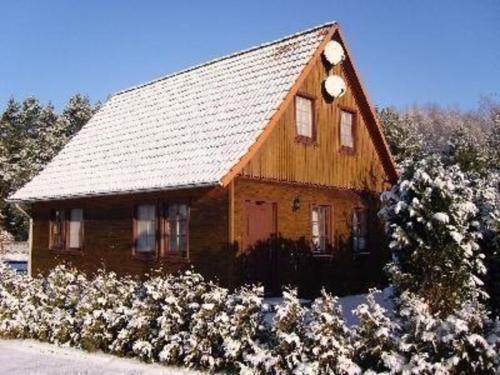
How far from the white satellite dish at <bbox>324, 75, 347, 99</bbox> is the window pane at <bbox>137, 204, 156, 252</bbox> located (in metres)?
5.98

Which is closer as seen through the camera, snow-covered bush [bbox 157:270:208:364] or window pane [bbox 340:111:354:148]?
snow-covered bush [bbox 157:270:208:364]

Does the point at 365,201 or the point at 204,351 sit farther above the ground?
the point at 365,201

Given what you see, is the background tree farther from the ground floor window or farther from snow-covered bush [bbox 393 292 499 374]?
snow-covered bush [bbox 393 292 499 374]

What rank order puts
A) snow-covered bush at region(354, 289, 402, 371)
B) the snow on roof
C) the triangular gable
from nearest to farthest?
snow-covered bush at region(354, 289, 402, 371) → the triangular gable → the snow on roof

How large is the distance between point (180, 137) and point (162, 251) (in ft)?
11.3

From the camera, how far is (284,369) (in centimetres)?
878

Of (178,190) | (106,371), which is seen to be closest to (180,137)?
(178,190)

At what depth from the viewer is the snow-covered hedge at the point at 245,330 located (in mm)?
7820

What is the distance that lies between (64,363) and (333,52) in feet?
36.8

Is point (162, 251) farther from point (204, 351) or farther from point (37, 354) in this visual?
point (204, 351)

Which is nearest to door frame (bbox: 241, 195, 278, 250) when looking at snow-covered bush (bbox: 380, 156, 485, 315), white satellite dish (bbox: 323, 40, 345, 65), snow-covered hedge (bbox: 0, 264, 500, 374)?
snow-covered hedge (bbox: 0, 264, 500, 374)

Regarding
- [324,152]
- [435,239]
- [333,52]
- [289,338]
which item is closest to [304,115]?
[324,152]

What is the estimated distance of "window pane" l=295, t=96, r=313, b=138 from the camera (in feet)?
55.1

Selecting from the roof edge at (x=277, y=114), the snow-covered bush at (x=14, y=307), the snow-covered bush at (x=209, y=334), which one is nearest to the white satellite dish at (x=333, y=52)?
the roof edge at (x=277, y=114)
